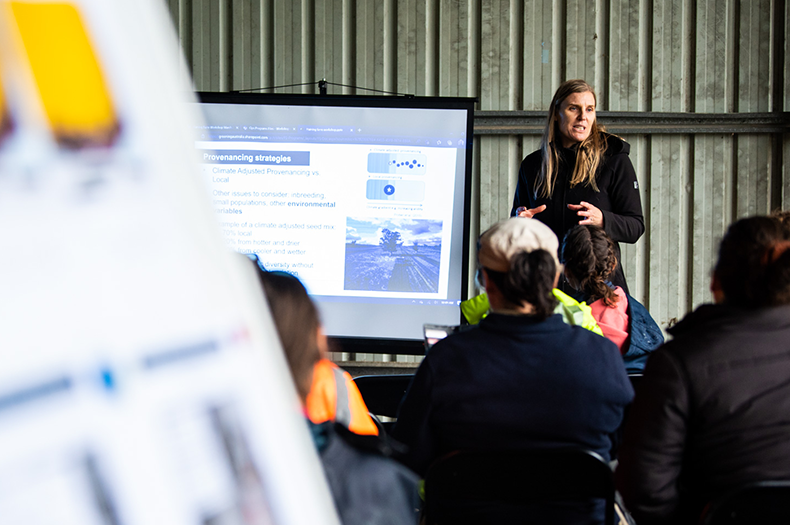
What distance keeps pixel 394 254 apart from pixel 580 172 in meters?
0.84

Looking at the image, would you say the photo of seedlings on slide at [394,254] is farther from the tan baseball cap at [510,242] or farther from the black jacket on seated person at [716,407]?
the black jacket on seated person at [716,407]

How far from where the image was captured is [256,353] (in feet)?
0.68

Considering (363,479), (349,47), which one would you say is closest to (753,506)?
(363,479)

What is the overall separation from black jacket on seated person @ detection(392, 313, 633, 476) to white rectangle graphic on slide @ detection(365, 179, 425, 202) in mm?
1459

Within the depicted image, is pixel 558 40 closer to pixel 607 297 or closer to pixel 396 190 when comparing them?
pixel 396 190

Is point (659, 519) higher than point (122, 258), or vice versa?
point (122, 258)

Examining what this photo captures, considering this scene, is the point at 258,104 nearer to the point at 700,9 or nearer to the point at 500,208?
the point at 500,208

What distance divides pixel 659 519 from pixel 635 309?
3.30 ft

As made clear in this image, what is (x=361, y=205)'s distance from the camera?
2707 mm

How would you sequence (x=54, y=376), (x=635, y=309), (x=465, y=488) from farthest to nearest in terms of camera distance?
1. (x=635, y=309)
2. (x=465, y=488)
3. (x=54, y=376)

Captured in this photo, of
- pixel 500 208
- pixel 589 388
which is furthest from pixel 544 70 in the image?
pixel 589 388

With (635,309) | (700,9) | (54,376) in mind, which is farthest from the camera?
(700,9)

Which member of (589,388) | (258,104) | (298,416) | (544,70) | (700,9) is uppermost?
(700,9)

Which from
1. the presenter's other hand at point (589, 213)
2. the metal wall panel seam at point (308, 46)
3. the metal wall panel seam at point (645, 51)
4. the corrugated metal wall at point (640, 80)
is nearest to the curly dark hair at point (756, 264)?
the presenter's other hand at point (589, 213)
